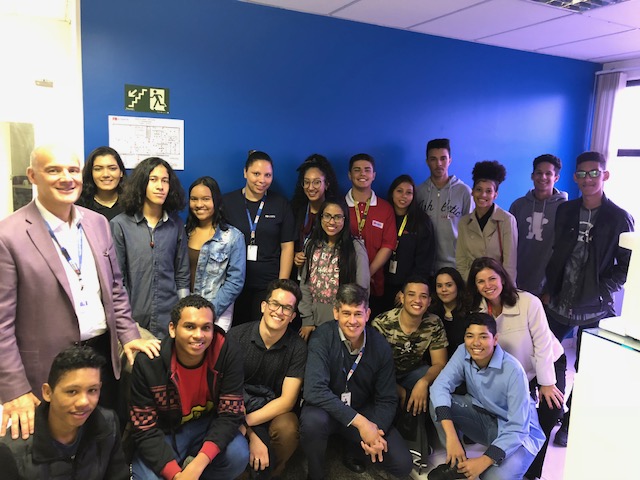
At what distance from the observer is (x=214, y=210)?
3.00 m

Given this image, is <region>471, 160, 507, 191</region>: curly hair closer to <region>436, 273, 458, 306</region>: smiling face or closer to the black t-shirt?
<region>436, 273, 458, 306</region>: smiling face

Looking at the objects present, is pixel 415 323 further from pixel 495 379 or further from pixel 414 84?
pixel 414 84

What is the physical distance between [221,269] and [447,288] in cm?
145

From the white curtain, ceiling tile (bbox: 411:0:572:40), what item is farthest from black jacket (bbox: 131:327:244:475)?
the white curtain

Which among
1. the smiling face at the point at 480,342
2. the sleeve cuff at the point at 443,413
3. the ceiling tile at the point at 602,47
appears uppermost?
the ceiling tile at the point at 602,47

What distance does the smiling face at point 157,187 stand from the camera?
2.67 metres

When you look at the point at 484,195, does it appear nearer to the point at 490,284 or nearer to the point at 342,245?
the point at 490,284

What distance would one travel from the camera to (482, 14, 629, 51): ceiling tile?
355cm

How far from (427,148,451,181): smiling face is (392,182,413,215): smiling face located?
13.7 inches

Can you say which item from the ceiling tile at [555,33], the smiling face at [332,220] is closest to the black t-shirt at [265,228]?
the smiling face at [332,220]

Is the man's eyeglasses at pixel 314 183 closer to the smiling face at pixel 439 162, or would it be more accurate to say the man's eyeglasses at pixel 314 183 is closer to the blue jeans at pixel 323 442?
the smiling face at pixel 439 162

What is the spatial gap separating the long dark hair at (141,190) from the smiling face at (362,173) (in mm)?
1294

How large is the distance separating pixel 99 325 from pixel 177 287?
→ 804mm

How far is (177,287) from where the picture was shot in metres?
2.81
